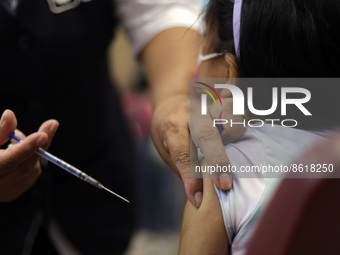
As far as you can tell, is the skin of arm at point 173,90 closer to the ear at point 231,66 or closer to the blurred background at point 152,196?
the ear at point 231,66

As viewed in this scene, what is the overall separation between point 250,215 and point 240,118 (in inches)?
7.3

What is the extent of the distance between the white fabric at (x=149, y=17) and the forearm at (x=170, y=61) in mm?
17

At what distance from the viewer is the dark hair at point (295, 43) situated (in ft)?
2.47

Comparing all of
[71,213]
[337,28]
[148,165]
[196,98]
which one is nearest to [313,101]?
[337,28]

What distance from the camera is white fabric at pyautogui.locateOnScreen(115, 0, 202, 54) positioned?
1.29m

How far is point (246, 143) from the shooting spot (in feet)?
2.60

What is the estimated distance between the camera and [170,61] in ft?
4.09

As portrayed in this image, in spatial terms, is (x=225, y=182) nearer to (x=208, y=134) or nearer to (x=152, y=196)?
(x=208, y=134)

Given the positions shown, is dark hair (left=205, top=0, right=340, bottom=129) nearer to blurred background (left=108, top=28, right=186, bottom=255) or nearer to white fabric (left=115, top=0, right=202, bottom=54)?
white fabric (left=115, top=0, right=202, bottom=54)

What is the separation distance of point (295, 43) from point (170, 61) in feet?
1.72

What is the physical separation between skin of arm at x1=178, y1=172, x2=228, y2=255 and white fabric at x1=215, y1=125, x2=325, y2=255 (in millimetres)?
12

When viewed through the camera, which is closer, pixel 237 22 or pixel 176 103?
pixel 237 22

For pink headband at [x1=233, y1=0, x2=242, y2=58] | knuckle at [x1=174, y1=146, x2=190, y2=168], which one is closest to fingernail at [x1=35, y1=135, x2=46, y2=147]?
knuckle at [x1=174, y1=146, x2=190, y2=168]

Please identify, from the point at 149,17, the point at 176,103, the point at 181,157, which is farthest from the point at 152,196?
the point at 181,157
